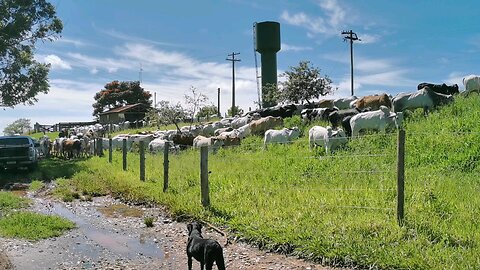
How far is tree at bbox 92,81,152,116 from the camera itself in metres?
71.7

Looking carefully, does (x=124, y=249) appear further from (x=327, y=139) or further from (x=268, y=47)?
(x=268, y=47)

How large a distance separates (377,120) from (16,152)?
1498 cm

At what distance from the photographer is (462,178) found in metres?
10.1

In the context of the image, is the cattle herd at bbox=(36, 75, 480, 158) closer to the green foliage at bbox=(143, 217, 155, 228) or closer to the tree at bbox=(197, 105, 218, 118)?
the green foliage at bbox=(143, 217, 155, 228)

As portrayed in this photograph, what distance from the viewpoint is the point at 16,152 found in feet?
65.1

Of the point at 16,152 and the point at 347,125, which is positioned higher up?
the point at 347,125

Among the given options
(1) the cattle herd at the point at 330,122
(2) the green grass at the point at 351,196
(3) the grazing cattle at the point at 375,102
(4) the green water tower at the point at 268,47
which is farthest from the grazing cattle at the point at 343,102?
(4) the green water tower at the point at 268,47

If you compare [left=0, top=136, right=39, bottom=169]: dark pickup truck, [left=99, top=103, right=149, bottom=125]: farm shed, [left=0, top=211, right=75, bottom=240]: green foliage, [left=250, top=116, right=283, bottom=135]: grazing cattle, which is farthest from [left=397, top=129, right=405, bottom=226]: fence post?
[left=99, top=103, right=149, bottom=125]: farm shed

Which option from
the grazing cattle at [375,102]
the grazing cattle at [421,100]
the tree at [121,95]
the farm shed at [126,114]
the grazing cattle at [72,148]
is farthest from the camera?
the tree at [121,95]

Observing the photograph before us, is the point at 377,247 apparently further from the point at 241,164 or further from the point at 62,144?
the point at 62,144

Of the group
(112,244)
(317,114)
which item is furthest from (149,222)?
(317,114)

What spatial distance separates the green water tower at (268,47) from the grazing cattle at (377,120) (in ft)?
91.8

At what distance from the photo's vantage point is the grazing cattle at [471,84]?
19.8m

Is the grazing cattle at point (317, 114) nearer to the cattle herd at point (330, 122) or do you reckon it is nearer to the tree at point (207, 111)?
the cattle herd at point (330, 122)
